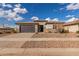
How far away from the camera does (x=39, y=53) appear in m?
3.81

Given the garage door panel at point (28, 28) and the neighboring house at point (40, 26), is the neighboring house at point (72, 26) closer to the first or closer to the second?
the neighboring house at point (40, 26)

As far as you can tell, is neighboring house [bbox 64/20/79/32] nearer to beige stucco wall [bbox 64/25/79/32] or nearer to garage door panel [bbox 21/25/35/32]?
beige stucco wall [bbox 64/25/79/32]

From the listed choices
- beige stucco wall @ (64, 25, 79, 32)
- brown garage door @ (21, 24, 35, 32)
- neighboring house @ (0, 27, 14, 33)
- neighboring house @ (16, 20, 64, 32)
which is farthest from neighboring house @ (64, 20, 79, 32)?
neighboring house @ (0, 27, 14, 33)

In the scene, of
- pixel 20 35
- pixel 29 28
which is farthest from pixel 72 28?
pixel 20 35

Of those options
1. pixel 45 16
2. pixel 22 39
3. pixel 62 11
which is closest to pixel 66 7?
pixel 62 11

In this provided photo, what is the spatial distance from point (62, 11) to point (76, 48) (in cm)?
78

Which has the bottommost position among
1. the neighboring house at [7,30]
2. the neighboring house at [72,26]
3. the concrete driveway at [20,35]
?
the concrete driveway at [20,35]

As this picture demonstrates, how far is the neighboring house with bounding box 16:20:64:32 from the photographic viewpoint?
402 centimetres

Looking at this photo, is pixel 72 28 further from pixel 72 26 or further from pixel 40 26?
pixel 40 26

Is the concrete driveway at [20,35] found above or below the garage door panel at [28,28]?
below

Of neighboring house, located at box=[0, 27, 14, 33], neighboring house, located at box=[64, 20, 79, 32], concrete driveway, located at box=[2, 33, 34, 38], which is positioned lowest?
concrete driveway, located at box=[2, 33, 34, 38]

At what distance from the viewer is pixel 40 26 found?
4.07 meters

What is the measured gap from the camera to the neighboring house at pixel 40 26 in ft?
13.2

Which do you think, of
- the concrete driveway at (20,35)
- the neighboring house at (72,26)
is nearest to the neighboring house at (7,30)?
the concrete driveway at (20,35)
